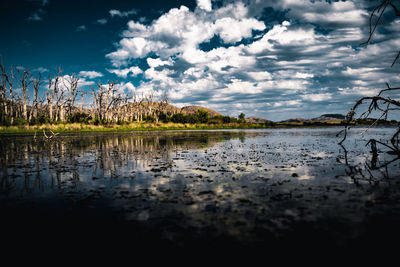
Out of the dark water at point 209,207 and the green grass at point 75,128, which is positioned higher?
the green grass at point 75,128

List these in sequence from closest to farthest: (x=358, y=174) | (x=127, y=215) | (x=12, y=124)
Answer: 1. (x=127, y=215)
2. (x=358, y=174)
3. (x=12, y=124)

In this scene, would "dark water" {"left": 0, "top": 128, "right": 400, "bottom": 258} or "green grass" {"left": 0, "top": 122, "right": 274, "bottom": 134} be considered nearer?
"dark water" {"left": 0, "top": 128, "right": 400, "bottom": 258}

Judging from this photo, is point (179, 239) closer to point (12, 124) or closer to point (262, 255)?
point (262, 255)

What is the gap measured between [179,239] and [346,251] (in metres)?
3.53

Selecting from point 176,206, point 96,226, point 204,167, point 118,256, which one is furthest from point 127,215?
point 204,167

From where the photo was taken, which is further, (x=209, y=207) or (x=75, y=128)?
(x=75, y=128)

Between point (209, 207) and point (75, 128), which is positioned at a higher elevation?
point (75, 128)

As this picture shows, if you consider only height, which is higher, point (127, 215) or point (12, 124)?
point (12, 124)

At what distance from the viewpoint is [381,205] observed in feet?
23.8

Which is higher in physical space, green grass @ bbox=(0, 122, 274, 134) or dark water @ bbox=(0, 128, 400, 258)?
green grass @ bbox=(0, 122, 274, 134)

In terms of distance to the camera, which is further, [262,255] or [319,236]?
[319,236]

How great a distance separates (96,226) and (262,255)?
429 cm

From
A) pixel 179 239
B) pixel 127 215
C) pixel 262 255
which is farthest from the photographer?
pixel 127 215

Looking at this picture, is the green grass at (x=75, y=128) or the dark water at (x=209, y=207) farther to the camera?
the green grass at (x=75, y=128)
